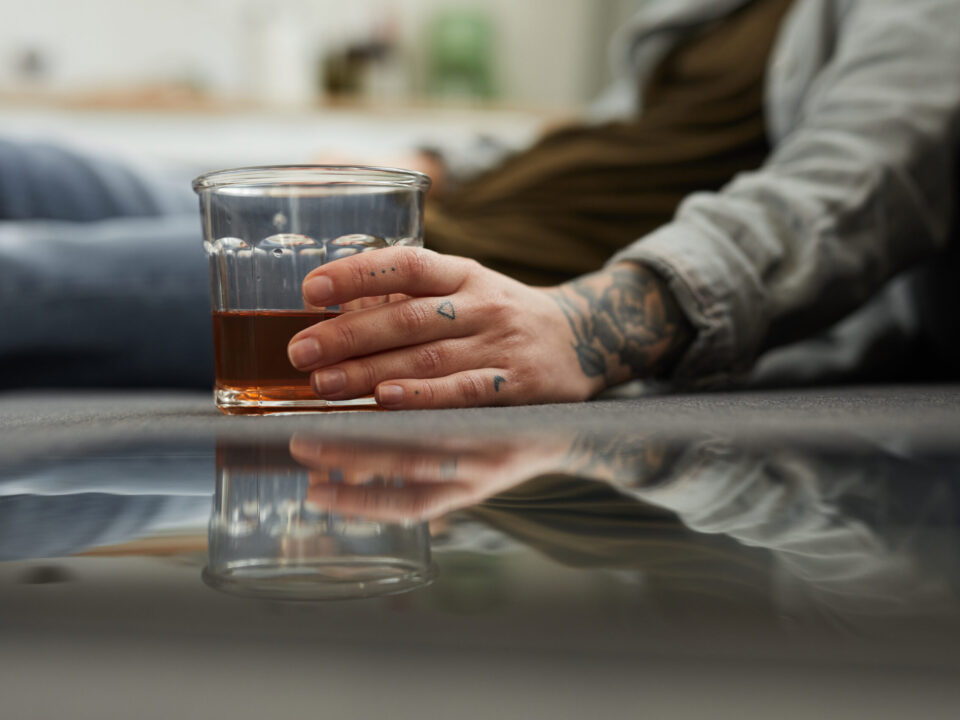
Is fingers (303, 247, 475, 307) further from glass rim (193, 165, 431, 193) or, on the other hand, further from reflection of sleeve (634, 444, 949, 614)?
reflection of sleeve (634, 444, 949, 614)

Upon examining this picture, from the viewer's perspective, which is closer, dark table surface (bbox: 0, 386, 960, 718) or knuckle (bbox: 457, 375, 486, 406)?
dark table surface (bbox: 0, 386, 960, 718)

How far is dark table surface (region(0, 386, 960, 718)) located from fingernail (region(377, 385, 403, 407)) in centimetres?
22

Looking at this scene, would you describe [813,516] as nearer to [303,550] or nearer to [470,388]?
[303,550]

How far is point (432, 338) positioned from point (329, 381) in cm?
8

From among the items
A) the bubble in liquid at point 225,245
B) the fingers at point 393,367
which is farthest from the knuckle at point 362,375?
the bubble in liquid at point 225,245

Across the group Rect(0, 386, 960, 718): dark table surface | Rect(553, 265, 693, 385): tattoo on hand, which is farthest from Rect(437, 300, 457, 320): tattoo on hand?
Rect(0, 386, 960, 718): dark table surface

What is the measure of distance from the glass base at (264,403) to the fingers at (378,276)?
7 centimetres

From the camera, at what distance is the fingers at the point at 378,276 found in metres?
0.56

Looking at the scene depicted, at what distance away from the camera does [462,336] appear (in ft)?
2.03

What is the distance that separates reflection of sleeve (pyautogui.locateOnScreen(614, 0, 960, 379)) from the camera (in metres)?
0.73

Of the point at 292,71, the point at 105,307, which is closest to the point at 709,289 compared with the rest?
the point at 105,307

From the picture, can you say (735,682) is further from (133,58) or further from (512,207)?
(133,58)

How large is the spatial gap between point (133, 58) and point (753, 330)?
10.2 feet

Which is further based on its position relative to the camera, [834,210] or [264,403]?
[834,210]
